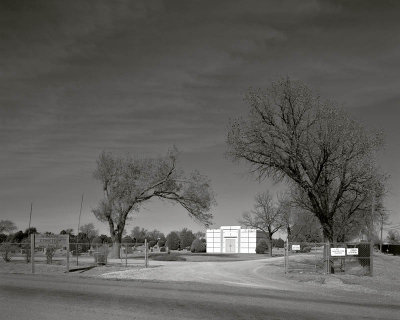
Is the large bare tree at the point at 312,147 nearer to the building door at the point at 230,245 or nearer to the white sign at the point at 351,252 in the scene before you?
the white sign at the point at 351,252

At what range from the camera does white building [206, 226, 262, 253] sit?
9447 centimetres

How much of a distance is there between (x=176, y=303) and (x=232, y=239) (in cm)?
8305

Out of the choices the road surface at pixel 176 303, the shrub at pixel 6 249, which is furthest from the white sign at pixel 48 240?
the shrub at pixel 6 249

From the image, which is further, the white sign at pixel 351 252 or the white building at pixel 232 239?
the white building at pixel 232 239

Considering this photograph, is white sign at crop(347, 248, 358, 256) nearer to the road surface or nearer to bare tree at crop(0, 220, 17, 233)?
the road surface

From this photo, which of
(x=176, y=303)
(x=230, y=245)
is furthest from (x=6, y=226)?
(x=176, y=303)

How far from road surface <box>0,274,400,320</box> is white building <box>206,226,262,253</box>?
75.8m

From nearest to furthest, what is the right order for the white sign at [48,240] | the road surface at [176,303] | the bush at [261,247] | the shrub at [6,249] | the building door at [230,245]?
the road surface at [176,303], the white sign at [48,240], the shrub at [6,249], the bush at [261,247], the building door at [230,245]

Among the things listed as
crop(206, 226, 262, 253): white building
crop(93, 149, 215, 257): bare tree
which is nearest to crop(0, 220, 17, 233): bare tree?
crop(206, 226, 262, 253): white building

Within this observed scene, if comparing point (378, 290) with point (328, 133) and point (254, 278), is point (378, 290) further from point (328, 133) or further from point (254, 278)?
point (328, 133)

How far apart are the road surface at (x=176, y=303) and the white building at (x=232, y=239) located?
7577cm

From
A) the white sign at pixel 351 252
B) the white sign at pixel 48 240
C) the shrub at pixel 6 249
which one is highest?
the white sign at pixel 48 240

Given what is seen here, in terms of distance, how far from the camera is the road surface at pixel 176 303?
1275 centimetres

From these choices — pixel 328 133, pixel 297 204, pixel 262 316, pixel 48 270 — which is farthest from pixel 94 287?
pixel 297 204
